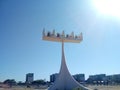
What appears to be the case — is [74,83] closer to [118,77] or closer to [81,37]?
[81,37]

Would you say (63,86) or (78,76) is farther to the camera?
(78,76)

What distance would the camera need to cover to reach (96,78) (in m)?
113

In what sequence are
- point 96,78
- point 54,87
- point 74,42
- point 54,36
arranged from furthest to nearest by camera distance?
point 96,78, point 74,42, point 54,36, point 54,87

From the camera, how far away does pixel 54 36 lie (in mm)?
25969

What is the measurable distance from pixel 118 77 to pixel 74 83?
8439cm

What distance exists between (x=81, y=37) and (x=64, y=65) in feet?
15.4

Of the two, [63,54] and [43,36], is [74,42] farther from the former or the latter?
[43,36]

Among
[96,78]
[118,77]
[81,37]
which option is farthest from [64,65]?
[96,78]

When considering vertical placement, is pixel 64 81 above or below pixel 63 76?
below

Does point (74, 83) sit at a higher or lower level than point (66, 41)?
lower

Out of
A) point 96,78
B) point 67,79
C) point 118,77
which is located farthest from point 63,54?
point 96,78

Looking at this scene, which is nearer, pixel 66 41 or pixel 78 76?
pixel 66 41

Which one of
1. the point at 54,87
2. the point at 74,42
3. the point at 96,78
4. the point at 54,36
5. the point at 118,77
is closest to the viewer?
the point at 54,87

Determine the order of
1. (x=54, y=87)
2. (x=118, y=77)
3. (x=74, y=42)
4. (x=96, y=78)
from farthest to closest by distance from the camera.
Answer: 1. (x=96, y=78)
2. (x=118, y=77)
3. (x=74, y=42)
4. (x=54, y=87)
